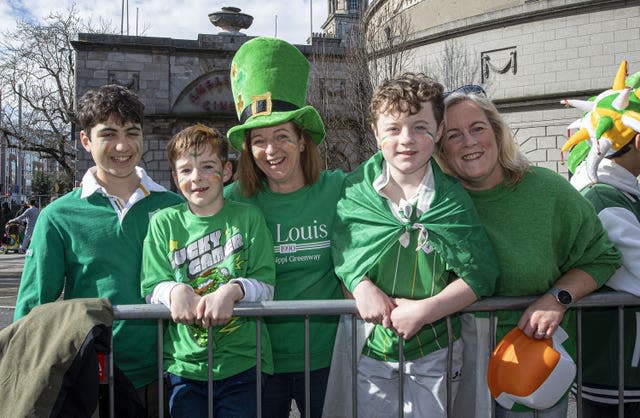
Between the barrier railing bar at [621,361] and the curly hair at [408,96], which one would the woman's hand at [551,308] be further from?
the curly hair at [408,96]

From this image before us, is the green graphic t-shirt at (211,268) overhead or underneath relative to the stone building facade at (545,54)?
A: underneath

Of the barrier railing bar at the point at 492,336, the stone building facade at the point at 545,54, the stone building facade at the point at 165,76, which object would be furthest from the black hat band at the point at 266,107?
the stone building facade at the point at 165,76

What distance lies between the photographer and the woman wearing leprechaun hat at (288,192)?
8.45 feet

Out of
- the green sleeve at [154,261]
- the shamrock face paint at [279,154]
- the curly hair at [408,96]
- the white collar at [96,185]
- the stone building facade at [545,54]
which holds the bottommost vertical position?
the green sleeve at [154,261]

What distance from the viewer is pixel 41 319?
2123 millimetres

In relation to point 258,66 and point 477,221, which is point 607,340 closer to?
point 477,221

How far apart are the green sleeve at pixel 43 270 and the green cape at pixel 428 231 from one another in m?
1.27

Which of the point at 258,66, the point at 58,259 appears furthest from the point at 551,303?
the point at 58,259

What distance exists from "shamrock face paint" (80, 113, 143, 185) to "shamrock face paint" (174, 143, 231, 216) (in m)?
0.30

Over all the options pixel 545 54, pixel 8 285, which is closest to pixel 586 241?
pixel 8 285

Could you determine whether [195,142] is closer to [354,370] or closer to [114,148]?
[114,148]

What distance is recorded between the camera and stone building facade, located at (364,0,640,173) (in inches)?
659

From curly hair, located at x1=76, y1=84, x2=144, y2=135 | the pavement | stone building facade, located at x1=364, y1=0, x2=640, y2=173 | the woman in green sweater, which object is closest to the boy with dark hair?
curly hair, located at x1=76, y1=84, x2=144, y2=135

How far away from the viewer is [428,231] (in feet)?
7.43
